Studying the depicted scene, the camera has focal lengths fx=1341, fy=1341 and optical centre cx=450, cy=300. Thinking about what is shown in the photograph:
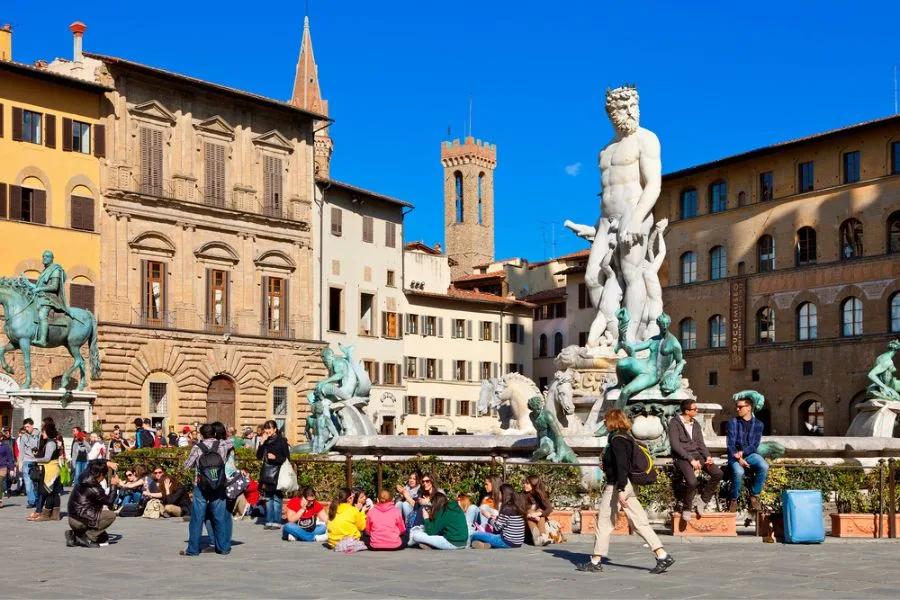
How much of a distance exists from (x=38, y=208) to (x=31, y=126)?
9.14 ft

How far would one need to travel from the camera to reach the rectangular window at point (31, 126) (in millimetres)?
44781

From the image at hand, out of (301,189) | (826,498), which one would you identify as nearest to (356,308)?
(301,189)

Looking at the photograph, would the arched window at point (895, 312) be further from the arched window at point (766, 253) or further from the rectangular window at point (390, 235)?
the rectangular window at point (390, 235)

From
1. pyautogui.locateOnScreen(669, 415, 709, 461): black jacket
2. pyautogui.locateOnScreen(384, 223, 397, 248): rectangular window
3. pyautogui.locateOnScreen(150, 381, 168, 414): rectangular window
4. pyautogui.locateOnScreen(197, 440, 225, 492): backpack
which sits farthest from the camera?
pyautogui.locateOnScreen(384, 223, 397, 248): rectangular window

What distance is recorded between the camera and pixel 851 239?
53.3 meters

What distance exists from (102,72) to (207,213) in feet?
21.7

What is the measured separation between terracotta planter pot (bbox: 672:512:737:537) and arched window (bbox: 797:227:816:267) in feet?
139

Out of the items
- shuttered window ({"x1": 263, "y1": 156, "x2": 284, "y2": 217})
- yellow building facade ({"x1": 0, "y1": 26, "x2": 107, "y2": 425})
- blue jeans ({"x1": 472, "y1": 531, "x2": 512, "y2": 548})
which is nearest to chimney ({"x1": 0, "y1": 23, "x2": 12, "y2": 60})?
yellow building facade ({"x1": 0, "y1": 26, "x2": 107, "y2": 425})

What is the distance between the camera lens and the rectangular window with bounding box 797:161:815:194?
54.8m

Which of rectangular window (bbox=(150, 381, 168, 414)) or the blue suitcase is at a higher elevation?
rectangular window (bbox=(150, 381, 168, 414))

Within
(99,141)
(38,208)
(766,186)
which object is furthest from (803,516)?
(766,186)

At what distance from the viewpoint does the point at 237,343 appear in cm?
5069

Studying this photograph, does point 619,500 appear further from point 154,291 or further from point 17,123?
point 154,291

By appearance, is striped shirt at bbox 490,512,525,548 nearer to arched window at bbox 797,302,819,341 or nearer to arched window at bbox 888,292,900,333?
arched window at bbox 888,292,900,333
